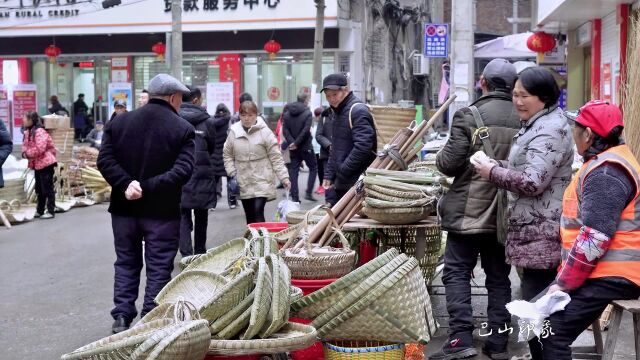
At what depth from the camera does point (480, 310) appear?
25.4ft

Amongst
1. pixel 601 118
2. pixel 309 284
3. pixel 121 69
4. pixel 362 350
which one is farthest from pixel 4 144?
pixel 121 69

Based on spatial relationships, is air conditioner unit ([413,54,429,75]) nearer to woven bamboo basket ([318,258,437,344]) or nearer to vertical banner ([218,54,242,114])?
vertical banner ([218,54,242,114])

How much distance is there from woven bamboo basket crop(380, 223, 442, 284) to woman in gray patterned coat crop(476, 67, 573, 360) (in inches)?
56.9

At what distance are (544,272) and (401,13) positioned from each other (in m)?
29.9

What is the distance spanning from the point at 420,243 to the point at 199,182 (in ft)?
11.2

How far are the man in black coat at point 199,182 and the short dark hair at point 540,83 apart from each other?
489cm

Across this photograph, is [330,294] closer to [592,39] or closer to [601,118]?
[601,118]

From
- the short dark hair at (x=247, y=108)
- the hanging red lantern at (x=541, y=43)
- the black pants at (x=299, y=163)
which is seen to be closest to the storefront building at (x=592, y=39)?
the hanging red lantern at (x=541, y=43)

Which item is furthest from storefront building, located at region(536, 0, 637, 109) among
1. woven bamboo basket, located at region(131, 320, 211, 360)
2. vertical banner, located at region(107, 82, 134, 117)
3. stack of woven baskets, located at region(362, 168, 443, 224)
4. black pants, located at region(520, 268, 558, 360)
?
vertical banner, located at region(107, 82, 134, 117)

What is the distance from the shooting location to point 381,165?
23.6 feet

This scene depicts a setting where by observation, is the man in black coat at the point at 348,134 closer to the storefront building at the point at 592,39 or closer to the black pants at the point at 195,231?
the black pants at the point at 195,231

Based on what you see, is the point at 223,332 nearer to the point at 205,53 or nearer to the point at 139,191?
the point at 139,191

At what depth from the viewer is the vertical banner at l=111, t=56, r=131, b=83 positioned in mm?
32406

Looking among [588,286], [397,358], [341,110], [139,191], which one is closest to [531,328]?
[588,286]
